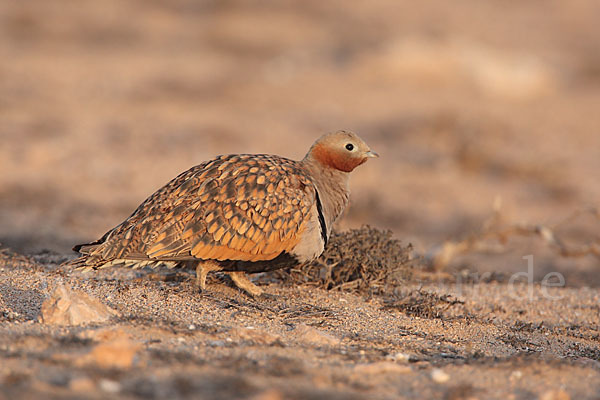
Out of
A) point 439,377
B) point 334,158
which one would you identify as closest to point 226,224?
point 334,158

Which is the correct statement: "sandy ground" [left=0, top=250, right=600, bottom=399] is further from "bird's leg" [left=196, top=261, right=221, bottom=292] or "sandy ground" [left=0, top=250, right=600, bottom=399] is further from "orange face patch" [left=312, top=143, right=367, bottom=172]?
"orange face patch" [left=312, top=143, right=367, bottom=172]

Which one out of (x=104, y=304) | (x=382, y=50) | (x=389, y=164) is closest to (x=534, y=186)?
(x=389, y=164)

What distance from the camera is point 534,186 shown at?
13.3 meters

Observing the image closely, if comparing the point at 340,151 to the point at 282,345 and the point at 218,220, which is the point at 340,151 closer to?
the point at 218,220

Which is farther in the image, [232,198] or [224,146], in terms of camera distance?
[224,146]

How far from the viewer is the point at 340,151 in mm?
5984

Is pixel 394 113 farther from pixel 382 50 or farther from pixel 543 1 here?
pixel 543 1

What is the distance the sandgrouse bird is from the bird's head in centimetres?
39

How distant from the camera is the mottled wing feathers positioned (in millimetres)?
5184

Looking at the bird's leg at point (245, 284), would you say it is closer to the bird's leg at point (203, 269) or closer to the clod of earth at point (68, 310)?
the bird's leg at point (203, 269)

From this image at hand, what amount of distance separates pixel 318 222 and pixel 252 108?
38.4 ft

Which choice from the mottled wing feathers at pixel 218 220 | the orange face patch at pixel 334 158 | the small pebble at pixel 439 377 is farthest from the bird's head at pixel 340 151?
the small pebble at pixel 439 377

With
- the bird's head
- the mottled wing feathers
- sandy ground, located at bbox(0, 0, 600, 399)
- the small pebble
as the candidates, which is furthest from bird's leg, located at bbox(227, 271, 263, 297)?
the small pebble

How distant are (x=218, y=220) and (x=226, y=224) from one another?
0.20 feet
